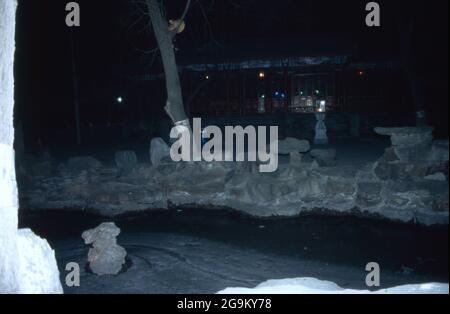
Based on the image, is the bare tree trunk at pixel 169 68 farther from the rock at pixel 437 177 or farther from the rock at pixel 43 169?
the rock at pixel 437 177

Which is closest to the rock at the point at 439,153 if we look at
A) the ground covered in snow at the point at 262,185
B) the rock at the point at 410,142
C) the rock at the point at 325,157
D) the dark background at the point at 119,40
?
the ground covered in snow at the point at 262,185

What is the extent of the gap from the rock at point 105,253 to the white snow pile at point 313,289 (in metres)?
2.86

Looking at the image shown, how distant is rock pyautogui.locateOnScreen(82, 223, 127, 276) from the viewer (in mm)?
6445

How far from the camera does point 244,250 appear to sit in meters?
7.65

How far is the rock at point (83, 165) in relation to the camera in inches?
468

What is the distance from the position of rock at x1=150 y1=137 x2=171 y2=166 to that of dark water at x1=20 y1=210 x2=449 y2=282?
1.78 meters

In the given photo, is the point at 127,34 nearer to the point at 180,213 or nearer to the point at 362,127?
the point at 362,127

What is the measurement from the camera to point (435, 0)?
1619cm

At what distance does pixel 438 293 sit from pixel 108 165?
414 inches

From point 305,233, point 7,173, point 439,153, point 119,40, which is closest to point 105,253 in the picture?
point 7,173

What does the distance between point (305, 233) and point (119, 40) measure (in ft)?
61.6

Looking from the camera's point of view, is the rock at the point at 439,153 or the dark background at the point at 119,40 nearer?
the rock at the point at 439,153

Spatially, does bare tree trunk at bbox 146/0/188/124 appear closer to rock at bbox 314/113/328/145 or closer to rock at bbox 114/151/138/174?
rock at bbox 114/151/138/174

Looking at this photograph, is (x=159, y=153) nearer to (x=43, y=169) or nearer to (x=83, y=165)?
(x=83, y=165)
